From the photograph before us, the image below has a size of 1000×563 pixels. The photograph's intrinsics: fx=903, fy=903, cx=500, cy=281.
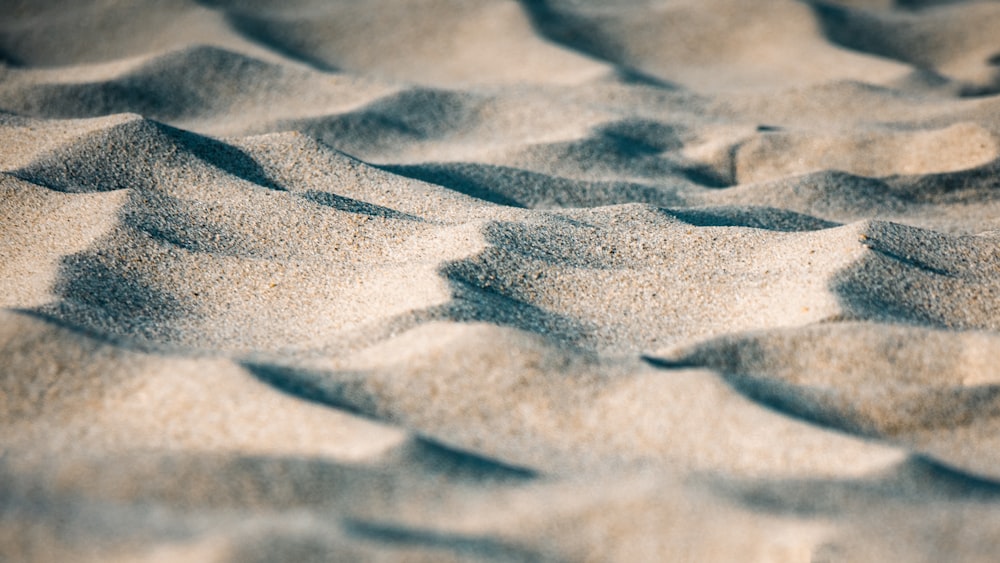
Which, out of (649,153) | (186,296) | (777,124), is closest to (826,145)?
(777,124)

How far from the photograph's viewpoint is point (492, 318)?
4.47ft

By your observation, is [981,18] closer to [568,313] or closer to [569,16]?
[569,16]

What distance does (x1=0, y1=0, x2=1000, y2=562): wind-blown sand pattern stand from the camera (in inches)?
37.4

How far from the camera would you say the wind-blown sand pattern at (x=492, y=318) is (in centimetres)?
95

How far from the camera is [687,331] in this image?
140 cm

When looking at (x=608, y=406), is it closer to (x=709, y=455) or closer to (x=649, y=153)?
(x=709, y=455)

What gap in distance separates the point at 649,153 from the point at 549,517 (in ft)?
5.23

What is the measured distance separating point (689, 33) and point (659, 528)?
2731mm

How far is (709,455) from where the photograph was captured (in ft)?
3.56

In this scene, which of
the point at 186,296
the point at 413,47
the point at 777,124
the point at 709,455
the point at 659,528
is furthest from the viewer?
the point at 413,47

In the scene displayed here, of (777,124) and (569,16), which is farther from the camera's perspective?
(569,16)

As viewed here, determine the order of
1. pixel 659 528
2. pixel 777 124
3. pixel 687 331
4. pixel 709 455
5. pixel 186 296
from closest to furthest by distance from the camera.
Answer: pixel 659 528, pixel 709 455, pixel 687 331, pixel 186 296, pixel 777 124

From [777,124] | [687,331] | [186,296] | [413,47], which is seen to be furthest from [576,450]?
[413,47]

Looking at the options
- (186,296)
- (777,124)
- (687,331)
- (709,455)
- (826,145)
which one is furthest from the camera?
(777,124)
